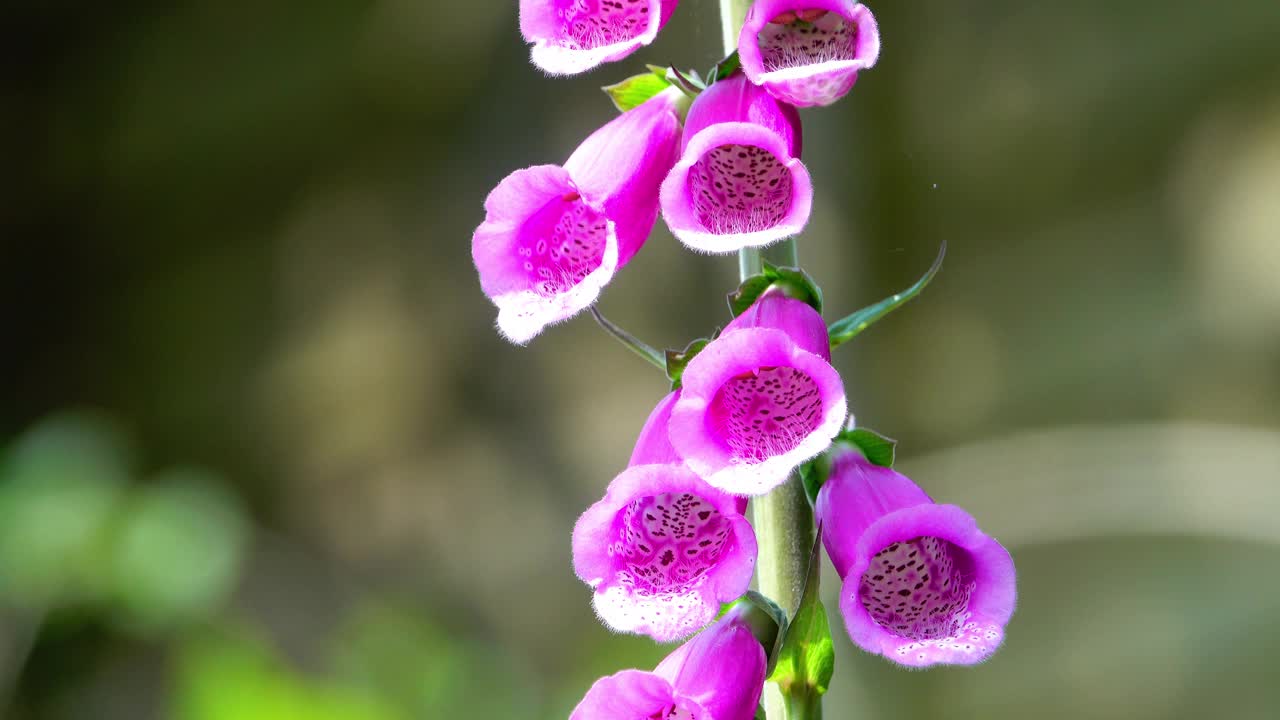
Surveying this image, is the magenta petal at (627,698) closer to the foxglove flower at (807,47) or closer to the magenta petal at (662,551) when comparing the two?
the magenta petal at (662,551)

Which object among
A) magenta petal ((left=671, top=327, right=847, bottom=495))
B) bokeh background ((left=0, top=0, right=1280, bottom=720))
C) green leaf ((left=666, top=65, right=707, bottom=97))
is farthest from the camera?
bokeh background ((left=0, top=0, right=1280, bottom=720))

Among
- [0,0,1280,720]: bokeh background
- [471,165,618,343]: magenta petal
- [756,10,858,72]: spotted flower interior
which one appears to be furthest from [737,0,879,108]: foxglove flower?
[0,0,1280,720]: bokeh background

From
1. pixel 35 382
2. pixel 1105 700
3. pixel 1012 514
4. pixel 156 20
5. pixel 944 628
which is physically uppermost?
pixel 944 628

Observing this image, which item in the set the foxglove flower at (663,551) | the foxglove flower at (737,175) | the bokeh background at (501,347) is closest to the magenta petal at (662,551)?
the foxglove flower at (663,551)

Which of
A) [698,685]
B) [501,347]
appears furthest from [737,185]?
[501,347]

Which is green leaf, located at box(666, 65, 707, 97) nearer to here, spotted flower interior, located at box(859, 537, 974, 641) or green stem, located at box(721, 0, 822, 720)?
green stem, located at box(721, 0, 822, 720)

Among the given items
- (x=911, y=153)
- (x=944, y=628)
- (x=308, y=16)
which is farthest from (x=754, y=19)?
(x=308, y=16)

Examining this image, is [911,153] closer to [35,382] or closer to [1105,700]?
[1105,700]
